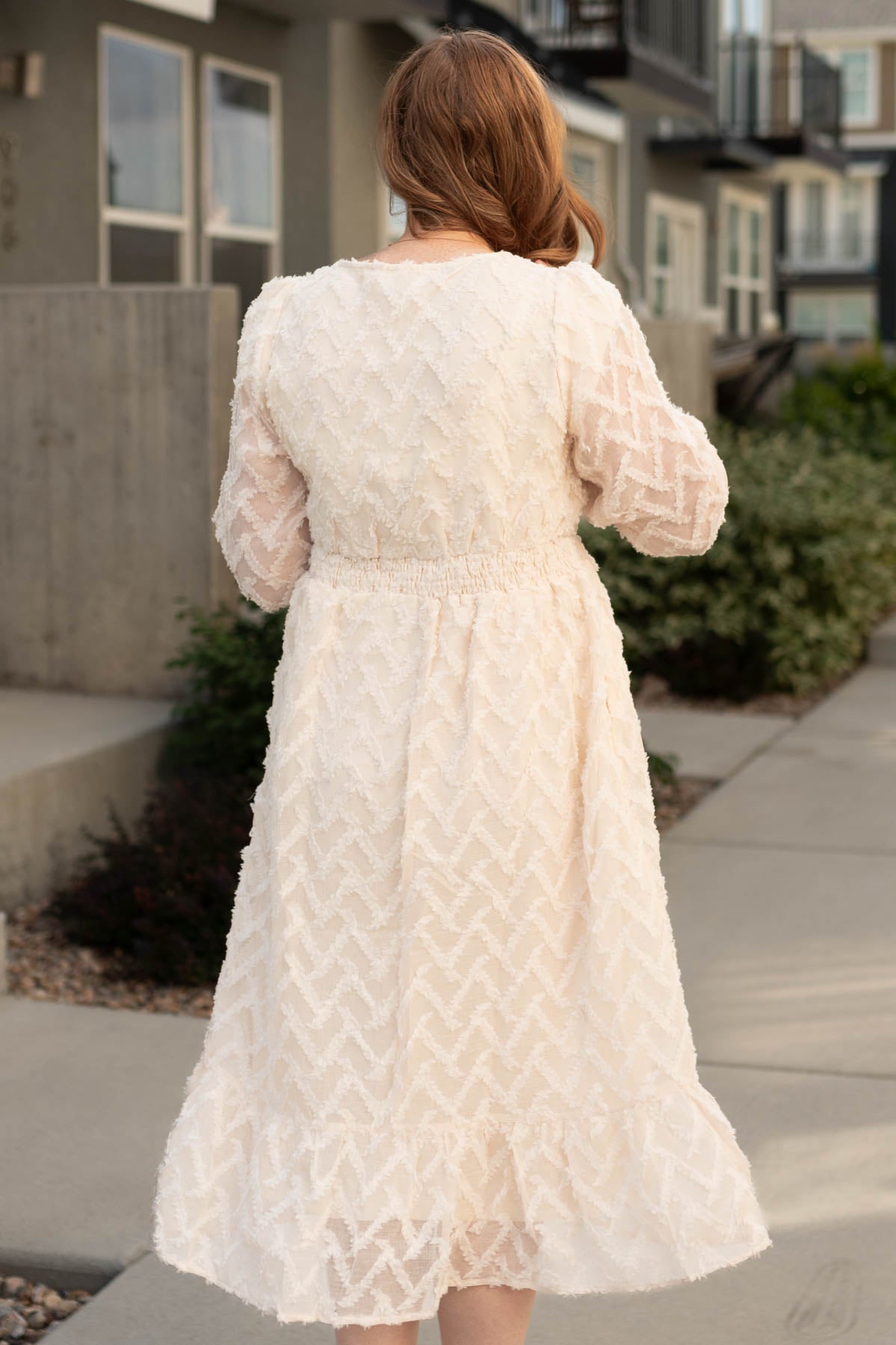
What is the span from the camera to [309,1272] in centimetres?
217

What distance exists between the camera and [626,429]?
2129 millimetres

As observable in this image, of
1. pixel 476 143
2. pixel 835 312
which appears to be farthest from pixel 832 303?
pixel 476 143

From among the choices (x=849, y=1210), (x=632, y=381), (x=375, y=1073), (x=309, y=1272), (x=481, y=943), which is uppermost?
(x=632, y=381)

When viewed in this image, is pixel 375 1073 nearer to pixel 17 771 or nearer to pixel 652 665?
pixel 17 771

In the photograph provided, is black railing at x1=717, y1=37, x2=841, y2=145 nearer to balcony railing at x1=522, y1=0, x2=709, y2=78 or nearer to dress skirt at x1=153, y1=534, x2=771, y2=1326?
balcony railing at x1=522, y1=0, x2=709, y2=78

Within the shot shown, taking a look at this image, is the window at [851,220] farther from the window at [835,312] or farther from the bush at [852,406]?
the bush at [852,406]

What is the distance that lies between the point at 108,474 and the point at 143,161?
4560 mm

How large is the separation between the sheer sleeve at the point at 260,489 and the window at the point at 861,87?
48623 mm

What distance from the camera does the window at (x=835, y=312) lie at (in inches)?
2071

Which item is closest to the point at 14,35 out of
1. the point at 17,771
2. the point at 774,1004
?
the point at 17,771

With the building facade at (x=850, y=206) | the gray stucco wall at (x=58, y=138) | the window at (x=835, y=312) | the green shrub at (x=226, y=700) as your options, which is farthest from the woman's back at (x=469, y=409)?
the window at (x=835, y=312)

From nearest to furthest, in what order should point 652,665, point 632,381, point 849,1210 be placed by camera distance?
point 632,381
point 849,1210
point 652,665

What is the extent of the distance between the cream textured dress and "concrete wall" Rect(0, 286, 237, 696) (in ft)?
12.9

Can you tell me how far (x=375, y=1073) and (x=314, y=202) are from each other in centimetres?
1001
